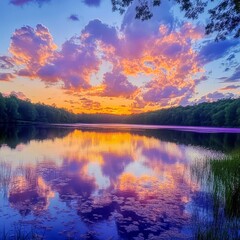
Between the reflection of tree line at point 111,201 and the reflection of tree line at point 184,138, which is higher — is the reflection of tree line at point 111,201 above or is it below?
below

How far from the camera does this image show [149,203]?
1251 cm

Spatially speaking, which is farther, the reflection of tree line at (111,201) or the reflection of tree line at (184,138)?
the reflection of tree line at (184,138)

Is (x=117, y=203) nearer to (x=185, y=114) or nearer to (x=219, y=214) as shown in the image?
(x=219, y=214)

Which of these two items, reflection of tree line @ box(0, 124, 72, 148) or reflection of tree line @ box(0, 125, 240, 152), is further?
reflection of tree line @ box(0, 124, 72, 148)

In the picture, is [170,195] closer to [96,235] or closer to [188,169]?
[96,235]

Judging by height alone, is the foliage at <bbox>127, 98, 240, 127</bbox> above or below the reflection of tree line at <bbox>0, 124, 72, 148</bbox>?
above

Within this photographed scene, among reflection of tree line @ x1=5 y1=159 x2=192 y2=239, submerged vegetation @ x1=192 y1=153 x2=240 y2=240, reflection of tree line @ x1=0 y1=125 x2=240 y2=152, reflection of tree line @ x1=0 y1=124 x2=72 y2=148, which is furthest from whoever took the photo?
reflection of tree line @ x1=0 y1=124 x2=72 y2=148

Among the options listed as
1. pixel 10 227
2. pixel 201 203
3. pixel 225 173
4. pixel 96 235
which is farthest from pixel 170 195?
pixel 10 227

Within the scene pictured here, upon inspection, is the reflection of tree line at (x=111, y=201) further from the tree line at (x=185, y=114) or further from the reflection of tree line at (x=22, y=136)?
the tree line at (x=185, y=114)

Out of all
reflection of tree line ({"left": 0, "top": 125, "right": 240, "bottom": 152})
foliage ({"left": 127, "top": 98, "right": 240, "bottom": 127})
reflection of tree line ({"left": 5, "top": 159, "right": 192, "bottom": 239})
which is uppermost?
foliage ({"left": 127, "top": 98, "right": 240, "bottom": 127})

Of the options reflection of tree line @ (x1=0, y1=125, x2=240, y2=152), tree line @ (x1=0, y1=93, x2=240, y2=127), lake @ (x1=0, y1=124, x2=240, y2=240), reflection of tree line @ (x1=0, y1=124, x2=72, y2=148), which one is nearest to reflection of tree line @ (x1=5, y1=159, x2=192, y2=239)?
lake @ (x1=0, y1=124, x2=240, y2=240)

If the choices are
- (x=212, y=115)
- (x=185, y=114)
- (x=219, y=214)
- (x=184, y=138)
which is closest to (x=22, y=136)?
(x=184, y=138)

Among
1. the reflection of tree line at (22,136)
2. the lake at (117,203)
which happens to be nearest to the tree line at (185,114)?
the reflection of tree line at (22,136)

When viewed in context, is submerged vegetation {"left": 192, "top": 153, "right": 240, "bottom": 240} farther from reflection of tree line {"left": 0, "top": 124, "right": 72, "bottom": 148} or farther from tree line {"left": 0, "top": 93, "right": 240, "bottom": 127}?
tree line {"left": 0, "top": 93, "right": 240, "bottom": 127}
